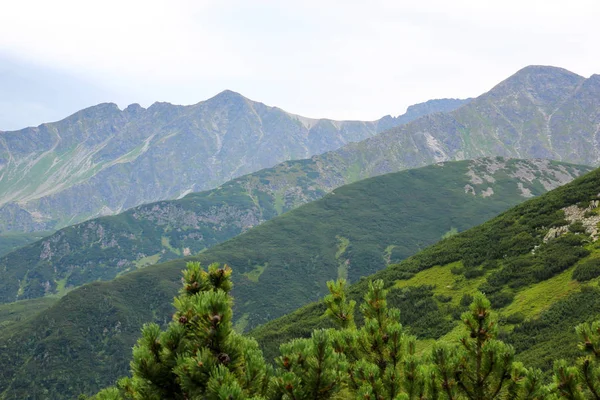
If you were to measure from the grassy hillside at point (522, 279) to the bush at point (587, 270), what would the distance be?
0.11m

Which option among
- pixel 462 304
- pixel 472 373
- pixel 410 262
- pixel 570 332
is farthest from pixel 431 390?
pixel 410 262

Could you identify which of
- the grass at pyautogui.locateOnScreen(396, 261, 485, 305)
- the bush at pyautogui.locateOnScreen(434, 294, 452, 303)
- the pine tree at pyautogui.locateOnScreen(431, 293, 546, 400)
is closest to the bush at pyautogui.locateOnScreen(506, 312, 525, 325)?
the grass at pyautogui.locateOnScreen(396, 261, 485, 305)

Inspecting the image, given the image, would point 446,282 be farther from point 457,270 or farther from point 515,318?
point 515,318

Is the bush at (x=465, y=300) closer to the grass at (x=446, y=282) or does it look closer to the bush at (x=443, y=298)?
the grass at (x=446, y=282)

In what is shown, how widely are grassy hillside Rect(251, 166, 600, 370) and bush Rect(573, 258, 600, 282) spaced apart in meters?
0.11

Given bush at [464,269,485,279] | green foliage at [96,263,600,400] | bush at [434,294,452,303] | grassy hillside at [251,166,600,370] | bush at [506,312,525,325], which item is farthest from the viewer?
bush at [464,269,485,279]

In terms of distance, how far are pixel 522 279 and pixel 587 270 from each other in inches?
432

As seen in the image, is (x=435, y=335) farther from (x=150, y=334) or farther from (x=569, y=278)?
(x=150, y=334)

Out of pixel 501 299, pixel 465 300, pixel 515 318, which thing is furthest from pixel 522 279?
pixel 515 318

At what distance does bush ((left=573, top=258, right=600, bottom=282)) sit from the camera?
52219 mm

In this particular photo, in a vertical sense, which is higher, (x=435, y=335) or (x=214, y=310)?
(x=214, y=310)

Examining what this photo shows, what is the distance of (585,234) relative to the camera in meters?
65.0

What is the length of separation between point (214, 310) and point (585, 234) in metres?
74.7

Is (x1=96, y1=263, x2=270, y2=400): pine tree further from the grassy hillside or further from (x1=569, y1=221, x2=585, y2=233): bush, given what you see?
(x1=569, y1=221, x2=585, y2=233): bush
